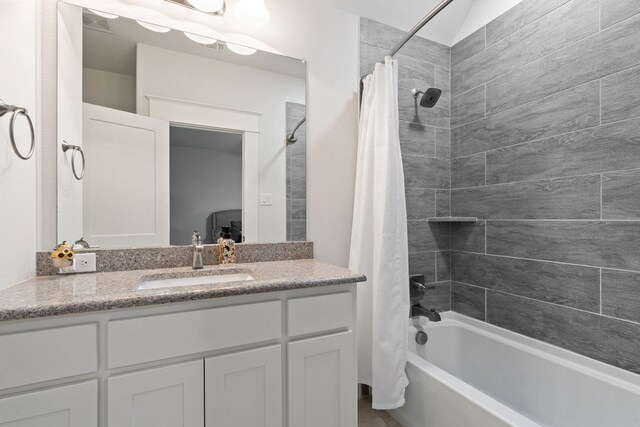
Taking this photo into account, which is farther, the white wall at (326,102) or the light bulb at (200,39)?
the white wall at (326,102)

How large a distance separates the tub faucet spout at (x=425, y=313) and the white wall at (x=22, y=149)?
2.06 m

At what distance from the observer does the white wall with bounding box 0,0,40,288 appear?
0.99m

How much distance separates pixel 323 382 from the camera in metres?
1.18

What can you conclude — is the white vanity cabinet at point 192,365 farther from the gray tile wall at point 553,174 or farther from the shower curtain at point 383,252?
the gray tile wall at point 553,174

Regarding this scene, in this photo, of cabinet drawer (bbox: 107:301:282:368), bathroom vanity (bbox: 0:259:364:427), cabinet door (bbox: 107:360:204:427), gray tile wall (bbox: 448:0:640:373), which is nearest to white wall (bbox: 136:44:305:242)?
bathroom vanity (bbox: 0:259:364:427)

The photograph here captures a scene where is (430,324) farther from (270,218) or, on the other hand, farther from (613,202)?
(270,218)

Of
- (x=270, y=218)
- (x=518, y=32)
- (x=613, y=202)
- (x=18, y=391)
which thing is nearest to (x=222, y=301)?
(x=18, y=391)

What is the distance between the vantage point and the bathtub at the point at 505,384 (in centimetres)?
129

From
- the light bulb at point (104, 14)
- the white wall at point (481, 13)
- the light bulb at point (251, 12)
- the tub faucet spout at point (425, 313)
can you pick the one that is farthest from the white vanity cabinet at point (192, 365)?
the white wall at point (481, 13)

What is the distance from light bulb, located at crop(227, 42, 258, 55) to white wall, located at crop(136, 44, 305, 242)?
78mm

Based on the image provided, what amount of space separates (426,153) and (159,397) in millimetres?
2065

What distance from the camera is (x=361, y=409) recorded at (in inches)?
69.8

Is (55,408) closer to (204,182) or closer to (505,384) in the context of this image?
(204,182)

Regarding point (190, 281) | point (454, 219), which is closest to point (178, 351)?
point (190, 281)
